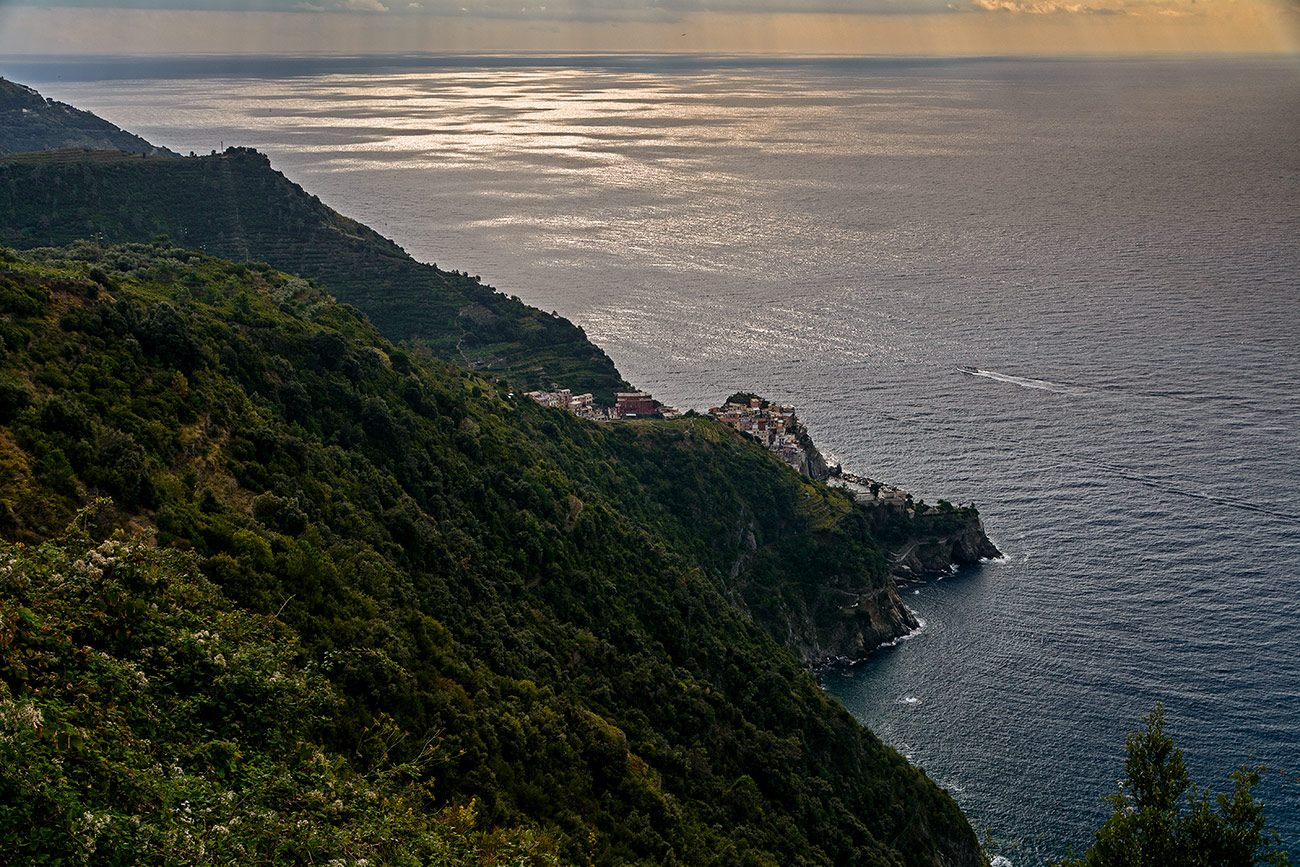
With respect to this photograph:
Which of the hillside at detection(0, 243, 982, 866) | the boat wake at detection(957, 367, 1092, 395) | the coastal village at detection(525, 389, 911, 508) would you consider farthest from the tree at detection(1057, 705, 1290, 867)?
the boat wake at detection(957, 367, 1092, 395)

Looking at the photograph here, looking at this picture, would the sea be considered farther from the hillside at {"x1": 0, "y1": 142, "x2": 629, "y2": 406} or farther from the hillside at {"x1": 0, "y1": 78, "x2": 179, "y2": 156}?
the hillside at {"x1": 0, "y1": 78, "x2": 179, "y2": 156}

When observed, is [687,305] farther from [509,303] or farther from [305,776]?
[305,776]

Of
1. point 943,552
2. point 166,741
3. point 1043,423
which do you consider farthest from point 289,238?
point 166,741

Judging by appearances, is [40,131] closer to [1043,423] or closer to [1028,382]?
[1028,382]

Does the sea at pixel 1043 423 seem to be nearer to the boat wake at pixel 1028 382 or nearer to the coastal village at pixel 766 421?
the boat wake at pixel 1028 382

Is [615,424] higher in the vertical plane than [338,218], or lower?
lower

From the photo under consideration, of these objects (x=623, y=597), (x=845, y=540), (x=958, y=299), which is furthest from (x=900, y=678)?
(x=958, y=299)

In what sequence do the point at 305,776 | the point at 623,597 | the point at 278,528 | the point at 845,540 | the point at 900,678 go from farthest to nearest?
the point at 845,540 → the point at 900,678 → the point at 623,597 → the point at 278,528 → the point at 305,776
